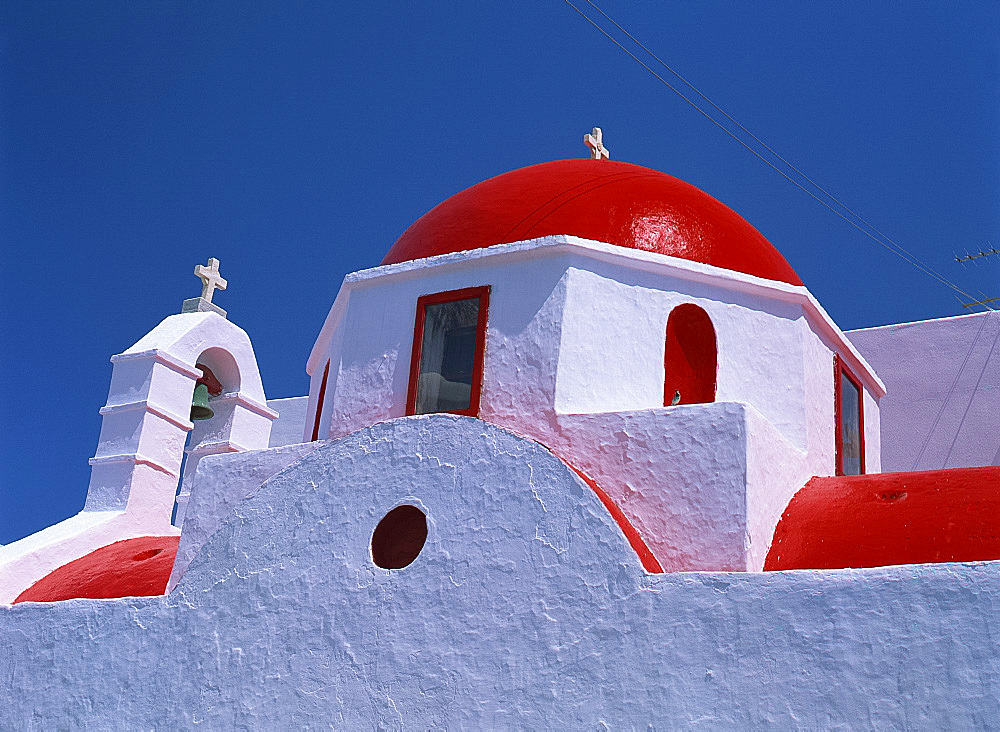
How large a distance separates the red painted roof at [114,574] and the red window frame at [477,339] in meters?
2.07

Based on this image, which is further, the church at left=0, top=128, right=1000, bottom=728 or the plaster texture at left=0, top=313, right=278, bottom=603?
the plaster texture at left=0, top=313, right=278, bottom=603

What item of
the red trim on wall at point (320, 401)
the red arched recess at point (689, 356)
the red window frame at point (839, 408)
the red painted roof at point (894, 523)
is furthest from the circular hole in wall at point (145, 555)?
the red window frame at point (839, 408)

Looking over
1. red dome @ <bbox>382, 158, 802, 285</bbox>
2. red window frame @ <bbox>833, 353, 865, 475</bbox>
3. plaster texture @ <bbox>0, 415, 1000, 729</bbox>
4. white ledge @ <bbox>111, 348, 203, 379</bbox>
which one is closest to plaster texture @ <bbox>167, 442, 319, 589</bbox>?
plaster texture @ <bbox>0, 415, 1000, 729</bbox>

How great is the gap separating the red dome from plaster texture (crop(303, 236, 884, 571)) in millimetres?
272

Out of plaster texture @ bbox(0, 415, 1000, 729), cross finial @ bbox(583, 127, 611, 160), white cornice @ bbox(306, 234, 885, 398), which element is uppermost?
cross finial @ bbox(583, 127, 611, 160)

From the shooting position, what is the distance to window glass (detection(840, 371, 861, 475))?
7.66 meters

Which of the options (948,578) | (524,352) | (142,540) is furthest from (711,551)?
(142,540)

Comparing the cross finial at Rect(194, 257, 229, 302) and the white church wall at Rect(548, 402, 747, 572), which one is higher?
the cross finial at Rect(194, 257, 229, 302)

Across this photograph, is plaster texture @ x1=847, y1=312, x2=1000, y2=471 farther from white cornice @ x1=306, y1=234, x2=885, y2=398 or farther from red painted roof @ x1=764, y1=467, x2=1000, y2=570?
red painted roof @ x1=764, y1=467, x2=1000, y2=570

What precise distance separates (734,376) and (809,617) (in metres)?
2.43

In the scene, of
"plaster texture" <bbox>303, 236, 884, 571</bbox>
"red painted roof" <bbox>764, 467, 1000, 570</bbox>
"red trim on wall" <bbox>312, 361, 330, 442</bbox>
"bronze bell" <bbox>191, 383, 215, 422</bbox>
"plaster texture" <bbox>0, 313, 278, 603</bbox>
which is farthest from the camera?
"bronze bell" <bbox>191, 383, 215, 422</bbox>

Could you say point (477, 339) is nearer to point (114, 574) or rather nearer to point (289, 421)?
point (114, 574)

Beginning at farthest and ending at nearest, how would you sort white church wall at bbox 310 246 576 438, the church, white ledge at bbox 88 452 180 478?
white ledge at bbox 88 452 180 478, white church wall at bbox 310 246 576 438, the church

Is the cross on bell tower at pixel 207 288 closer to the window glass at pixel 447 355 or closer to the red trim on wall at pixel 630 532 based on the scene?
the window glass at pixel 447 355
